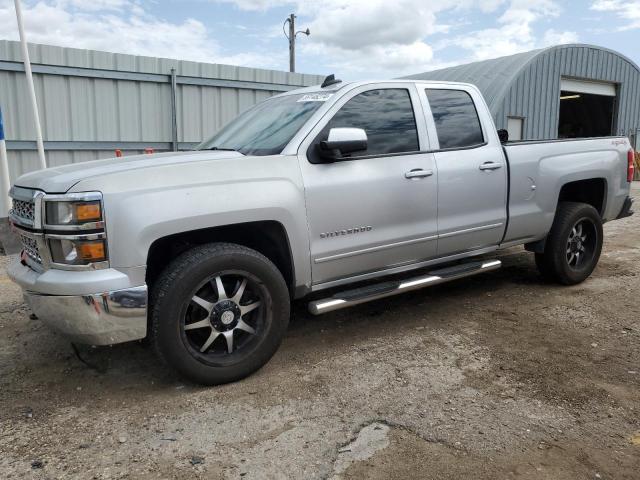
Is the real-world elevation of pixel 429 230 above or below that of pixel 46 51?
below

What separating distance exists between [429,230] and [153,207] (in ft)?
7.05

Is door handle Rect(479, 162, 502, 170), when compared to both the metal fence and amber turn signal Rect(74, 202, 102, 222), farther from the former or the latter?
the metal fence

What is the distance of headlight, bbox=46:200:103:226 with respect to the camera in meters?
2.83

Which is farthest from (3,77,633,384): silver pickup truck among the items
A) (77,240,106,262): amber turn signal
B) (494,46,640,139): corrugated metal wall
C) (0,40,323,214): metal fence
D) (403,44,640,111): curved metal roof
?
(494,46,640,139): corrugated metal wall

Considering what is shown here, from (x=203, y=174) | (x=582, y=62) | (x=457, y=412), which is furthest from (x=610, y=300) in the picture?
(x=582, y=62)

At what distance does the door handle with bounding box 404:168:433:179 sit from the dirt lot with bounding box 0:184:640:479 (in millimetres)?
1229

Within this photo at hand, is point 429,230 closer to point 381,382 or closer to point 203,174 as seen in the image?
point 381,382

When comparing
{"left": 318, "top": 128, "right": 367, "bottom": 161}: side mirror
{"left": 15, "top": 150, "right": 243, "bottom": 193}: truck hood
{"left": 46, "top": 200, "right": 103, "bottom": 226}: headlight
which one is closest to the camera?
{"left": 46, "top": 200, "right": 103, "bottom": 226}: headlight

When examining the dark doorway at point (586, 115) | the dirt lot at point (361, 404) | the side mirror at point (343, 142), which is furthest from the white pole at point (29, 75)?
the dark doorway at point (586, 115)

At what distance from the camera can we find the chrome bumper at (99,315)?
287 centimetres

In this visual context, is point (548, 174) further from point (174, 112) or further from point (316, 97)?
point (174, 112)

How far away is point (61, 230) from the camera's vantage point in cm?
286

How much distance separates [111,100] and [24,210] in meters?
6.97

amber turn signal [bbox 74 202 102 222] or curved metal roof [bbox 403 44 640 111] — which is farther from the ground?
curved metal roof [bbox 403 44 640 111]
